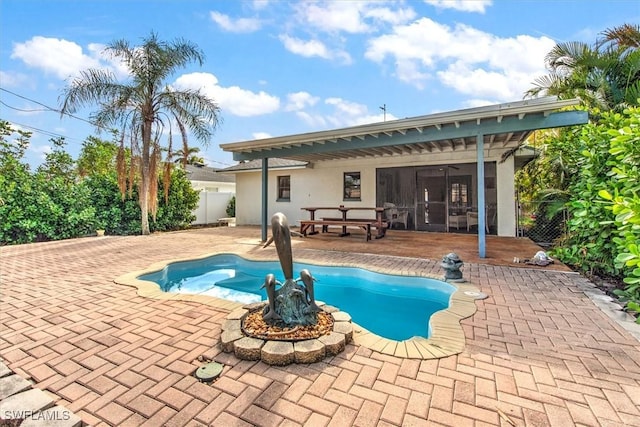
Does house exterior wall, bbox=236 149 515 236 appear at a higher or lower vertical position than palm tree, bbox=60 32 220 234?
lower

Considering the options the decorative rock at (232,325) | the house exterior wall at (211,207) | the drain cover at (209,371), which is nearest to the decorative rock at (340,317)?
the decorative rock at (232,325)

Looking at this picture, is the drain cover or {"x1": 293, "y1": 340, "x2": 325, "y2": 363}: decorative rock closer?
the drain cover

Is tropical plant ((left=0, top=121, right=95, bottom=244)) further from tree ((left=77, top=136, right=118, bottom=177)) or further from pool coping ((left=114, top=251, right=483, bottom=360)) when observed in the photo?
tree ((left=77, top=136, right=118, bottom=177))

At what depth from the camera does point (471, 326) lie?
2.99m

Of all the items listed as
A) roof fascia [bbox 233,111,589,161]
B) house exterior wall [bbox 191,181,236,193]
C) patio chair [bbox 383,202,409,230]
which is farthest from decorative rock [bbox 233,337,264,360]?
house exterior wall [bbox 191,181,236,193]

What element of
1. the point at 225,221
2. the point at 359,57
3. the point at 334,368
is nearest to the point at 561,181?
the point at 334,368

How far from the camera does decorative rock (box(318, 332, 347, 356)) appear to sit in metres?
2.46

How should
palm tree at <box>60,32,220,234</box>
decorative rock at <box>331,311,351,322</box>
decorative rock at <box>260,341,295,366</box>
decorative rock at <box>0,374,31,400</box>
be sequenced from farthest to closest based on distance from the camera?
palm tree at <box>60,32,220,234</box>, decorative rock at <box>331,311,351,322</box>, decorative rock at <box>260,341,295,366</box>, decorative rock at <box>0,374,31,400</box>

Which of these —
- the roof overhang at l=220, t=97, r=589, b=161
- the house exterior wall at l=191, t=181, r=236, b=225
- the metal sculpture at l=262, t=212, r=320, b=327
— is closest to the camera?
the metal sculpture at l=262, t=212, r=320, b=327

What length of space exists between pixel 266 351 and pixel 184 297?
212cm

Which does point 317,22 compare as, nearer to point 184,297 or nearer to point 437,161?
point 437,161

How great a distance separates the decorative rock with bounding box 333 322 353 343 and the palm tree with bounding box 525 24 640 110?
853cm

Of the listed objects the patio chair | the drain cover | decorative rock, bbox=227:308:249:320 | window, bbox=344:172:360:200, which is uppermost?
window, bbox=344:172:360:200

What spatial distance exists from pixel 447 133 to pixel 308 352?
5.47m
